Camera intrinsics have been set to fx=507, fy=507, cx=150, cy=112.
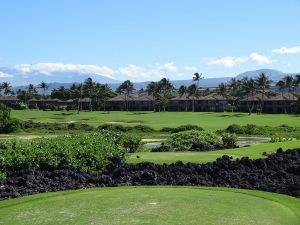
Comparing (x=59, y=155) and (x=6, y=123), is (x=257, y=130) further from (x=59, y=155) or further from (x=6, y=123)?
(x=59, y=155)

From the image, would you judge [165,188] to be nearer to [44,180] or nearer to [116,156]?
[44,180]

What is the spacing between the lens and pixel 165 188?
14734mm

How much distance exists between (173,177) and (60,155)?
4.54 metres

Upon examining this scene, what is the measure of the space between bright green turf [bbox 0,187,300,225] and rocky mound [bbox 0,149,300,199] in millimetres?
1164

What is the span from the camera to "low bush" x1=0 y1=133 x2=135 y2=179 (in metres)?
17.6

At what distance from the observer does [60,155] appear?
18.5 metres

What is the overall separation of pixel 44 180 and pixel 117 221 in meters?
6.15

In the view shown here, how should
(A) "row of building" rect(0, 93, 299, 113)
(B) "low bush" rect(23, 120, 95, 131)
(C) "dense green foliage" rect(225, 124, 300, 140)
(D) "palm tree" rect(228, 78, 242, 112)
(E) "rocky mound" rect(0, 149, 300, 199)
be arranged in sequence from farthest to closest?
1. (D) "palm tree" rect(228, 78, 242, 112)
2. (A) "row of building" rect(0, 93, 299, 113)
3. (B) "low bush" rect(23, 120, 95, 131)
4. (C) "dense green foliage" rect(225, 124, 300, 140)
5. (E) "rocky mound" rect(0, 149, 300, 199)

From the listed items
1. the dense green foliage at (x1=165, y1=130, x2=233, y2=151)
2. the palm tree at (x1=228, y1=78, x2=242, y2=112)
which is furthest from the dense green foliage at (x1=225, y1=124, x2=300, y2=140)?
the palm tree at (x1=228, y1=78, x2=242, y2=112)

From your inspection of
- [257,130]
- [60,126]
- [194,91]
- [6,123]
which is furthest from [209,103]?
[6,123]

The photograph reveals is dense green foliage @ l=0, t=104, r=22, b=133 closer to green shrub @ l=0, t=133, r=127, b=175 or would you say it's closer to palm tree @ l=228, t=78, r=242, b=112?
green shrub @ l=0, t=133, r=127, b=175

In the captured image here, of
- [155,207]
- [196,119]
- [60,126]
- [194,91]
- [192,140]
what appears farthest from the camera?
[194,91]

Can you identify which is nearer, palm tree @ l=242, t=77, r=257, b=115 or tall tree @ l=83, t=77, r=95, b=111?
palm tree @ l=242, t=77, r=257, b=115

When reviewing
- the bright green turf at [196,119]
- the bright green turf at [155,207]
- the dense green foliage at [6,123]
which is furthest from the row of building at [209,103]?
the bright green turf at [155,207]
